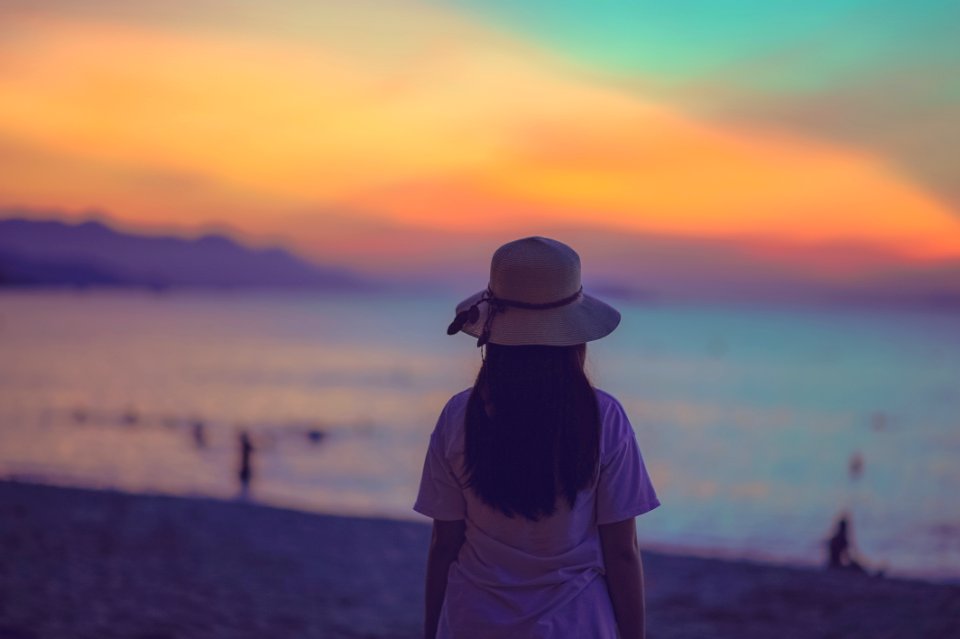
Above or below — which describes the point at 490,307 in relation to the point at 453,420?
above

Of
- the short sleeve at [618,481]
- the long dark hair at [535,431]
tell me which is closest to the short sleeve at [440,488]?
the long dark hair at [535,431]

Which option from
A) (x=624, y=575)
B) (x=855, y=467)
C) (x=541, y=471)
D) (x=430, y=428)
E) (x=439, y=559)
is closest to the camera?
(x=541, y=471)

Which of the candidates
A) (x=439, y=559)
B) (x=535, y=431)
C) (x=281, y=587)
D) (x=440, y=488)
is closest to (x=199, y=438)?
(x=281, y=587)

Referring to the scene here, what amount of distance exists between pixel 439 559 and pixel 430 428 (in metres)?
37.4

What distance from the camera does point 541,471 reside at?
242cm

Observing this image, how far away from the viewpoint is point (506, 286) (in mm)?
2561

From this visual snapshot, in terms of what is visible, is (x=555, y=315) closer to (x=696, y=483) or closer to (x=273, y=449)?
(x=696, y=483)

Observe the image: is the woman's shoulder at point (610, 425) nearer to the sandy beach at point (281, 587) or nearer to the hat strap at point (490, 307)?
the hat strap at point (490, 307)

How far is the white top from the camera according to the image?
246 cm

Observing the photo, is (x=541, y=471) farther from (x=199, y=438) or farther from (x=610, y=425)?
(x=199, y=438)

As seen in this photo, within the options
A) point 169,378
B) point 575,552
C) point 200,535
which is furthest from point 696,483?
point 169,378

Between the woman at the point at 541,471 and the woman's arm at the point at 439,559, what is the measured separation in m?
0.06

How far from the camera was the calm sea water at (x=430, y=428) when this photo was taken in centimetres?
2198

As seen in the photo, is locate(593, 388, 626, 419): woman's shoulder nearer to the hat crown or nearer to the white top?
the white top
